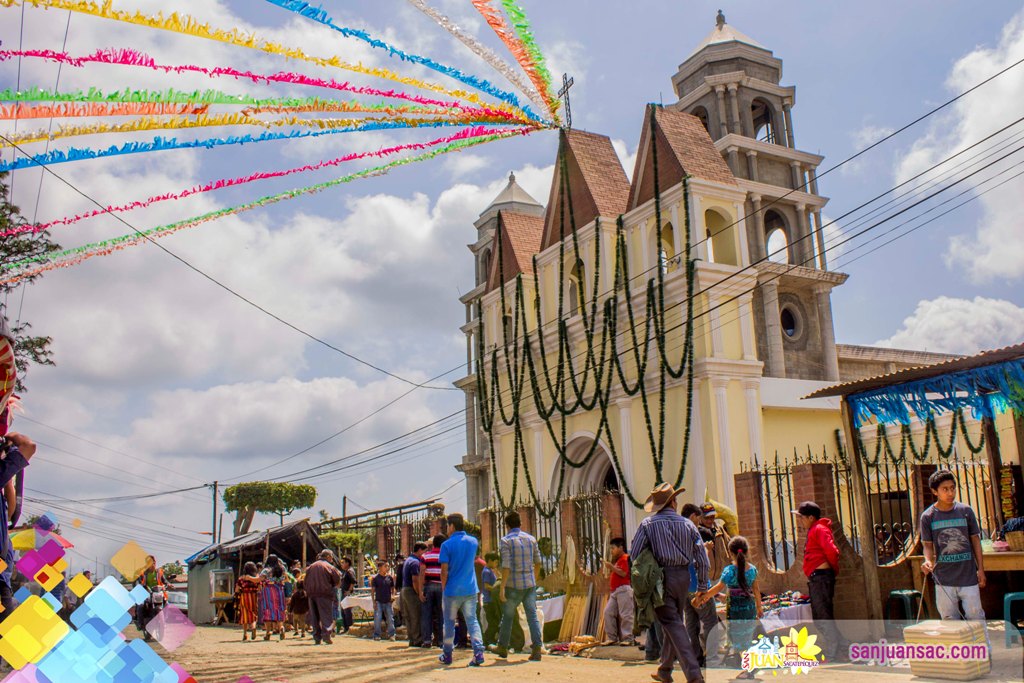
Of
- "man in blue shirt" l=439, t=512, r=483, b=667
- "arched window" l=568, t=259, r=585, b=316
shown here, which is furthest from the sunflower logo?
"arched window" l=568, t=259, r=585, b=316

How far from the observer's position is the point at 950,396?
1097cm

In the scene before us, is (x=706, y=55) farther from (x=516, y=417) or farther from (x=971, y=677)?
(x=971, y=677)

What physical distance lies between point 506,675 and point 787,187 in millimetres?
37167

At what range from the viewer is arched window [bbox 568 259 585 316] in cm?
2327

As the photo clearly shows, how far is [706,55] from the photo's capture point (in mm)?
41781

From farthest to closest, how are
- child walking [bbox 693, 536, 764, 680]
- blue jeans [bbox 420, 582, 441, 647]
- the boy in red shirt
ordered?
blue jeans [bbox 420, 582, 441, 647], the boy in red shirt, child walking [bbox 693, 536, 764, 680]

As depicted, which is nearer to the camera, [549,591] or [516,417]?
[549,591]

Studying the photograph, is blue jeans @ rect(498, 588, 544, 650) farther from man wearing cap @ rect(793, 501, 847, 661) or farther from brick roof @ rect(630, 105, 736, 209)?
brick roof @ rect(630, 105, 736, 209)

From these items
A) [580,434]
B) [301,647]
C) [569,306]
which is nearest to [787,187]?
[569,306]

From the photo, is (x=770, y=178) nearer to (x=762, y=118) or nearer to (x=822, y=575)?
(x=762, y=118)

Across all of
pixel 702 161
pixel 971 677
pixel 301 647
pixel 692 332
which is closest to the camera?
pixel 971 677

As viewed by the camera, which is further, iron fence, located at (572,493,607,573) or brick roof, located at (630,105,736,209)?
brick roof, located at (630,105,736,209)

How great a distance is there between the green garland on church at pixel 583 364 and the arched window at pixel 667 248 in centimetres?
20
